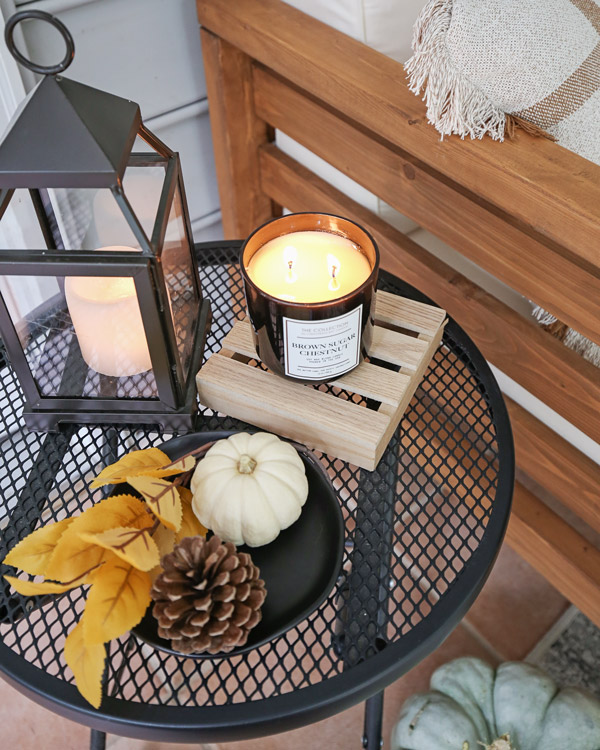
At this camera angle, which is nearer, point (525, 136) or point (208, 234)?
point (525, 136)

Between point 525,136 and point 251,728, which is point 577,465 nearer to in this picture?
point 525,136

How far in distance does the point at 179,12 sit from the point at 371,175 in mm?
423

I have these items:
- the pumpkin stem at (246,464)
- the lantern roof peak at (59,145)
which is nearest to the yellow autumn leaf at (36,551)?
the pumpkin stem at (246,464)

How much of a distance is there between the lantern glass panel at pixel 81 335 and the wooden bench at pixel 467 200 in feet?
1.28

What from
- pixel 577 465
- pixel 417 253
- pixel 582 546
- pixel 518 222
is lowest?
pixel 582 546

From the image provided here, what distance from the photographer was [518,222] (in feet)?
2.58

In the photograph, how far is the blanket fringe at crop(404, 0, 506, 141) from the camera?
27.8 inches

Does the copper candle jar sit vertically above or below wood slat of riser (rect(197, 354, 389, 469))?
above

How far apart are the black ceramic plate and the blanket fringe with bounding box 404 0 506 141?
15.1 inches

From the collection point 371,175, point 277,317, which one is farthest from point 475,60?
point 277,317

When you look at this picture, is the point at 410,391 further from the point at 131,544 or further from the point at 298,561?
the point at 131,544

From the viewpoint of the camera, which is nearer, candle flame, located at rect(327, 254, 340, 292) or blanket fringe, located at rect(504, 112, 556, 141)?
candle flame, located at rect(327, 254, 340, 292)

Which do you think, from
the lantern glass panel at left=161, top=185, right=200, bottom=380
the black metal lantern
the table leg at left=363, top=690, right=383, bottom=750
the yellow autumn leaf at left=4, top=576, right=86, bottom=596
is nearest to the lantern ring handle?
the black metal lantern

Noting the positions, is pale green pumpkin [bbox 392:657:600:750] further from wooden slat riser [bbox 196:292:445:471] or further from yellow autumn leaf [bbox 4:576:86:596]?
yellow autumn leaf [bbox 4:576:86:596]
